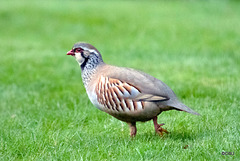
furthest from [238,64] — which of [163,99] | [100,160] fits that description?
[100,160]

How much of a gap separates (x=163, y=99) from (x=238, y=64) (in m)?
6.51

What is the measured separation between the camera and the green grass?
17.7 feet

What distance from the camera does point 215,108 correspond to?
22.9ft

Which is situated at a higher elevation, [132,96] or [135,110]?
[132,96]

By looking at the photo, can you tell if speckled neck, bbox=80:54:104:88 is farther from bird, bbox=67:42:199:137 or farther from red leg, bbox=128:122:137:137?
red leg, bbox=128:122:137:137

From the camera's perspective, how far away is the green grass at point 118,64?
5398mm

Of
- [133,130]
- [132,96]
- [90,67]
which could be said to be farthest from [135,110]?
[90,67]

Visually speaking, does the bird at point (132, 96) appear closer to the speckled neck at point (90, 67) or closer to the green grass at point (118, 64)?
the speckled neck at point (90, 67)

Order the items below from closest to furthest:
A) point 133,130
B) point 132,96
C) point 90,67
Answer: point 132,96 < point 133,130 < point 90,67

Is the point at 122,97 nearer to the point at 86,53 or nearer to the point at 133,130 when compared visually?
the point at 133,130

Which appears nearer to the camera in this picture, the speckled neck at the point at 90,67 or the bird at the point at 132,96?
the bird at the point at 132,96

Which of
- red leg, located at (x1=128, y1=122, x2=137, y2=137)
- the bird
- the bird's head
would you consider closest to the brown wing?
the bird

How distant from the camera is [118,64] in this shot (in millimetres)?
12367

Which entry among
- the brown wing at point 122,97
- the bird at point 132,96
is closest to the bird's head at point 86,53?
the bird at point 132,96
